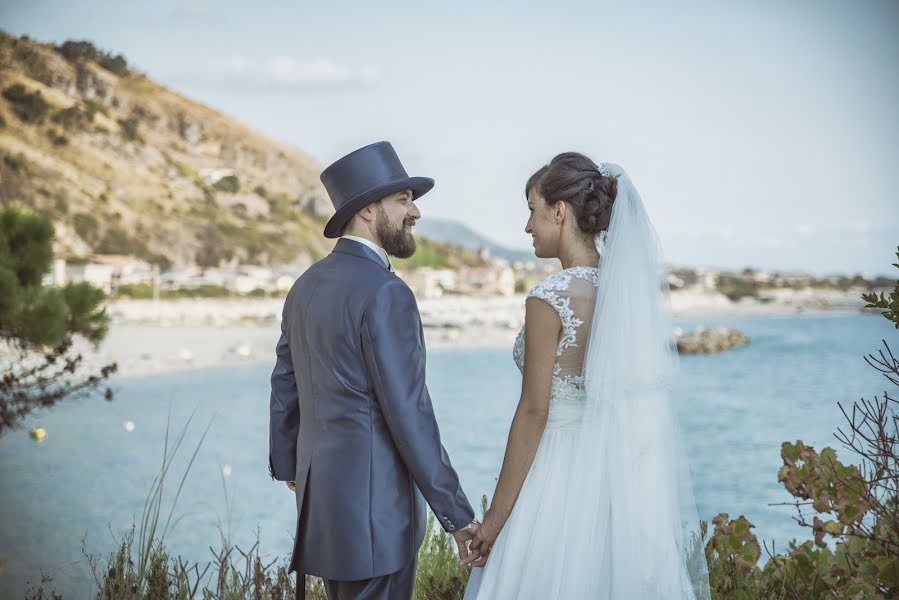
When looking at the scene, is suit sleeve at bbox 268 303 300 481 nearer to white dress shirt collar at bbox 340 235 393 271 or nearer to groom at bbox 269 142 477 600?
groom at bbox 269 142 477 600

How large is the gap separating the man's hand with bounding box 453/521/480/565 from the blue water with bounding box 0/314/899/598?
64 cm

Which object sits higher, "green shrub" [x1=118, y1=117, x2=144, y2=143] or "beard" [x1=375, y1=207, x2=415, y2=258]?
"green shrub" [x1=118, y1=117, x2=144, y2=143]

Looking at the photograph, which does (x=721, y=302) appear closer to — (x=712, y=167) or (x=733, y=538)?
(x=712, y=167)

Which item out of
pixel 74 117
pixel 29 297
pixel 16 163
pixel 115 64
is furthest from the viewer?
pixel 115 64

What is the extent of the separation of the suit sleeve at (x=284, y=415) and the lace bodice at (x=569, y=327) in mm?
639

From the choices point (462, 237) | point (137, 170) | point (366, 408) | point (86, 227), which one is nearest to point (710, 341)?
point (462, 237)

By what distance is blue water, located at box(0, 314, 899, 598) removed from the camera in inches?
381

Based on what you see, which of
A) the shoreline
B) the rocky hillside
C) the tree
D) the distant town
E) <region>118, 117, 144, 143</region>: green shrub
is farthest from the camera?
<region>118, 117, 144, 143</region>: green shrub

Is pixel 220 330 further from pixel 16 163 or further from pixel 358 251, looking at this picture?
pixel 358 251

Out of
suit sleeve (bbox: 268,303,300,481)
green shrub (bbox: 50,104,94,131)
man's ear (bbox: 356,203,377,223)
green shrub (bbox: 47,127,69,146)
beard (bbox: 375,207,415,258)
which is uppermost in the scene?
green shrub (bbox: 50,104,94,131)

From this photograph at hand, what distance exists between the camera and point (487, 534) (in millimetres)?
2105

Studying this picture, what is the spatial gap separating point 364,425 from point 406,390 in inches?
5.7

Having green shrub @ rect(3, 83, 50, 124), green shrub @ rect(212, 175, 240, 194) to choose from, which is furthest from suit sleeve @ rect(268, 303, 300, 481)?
green shrub @ rect(212, 175, 240, 194)

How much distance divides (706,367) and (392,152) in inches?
1547
